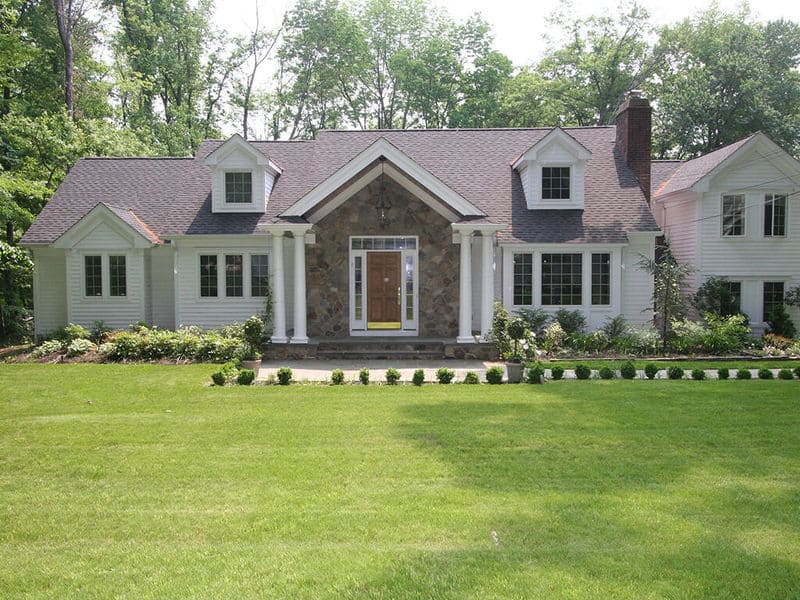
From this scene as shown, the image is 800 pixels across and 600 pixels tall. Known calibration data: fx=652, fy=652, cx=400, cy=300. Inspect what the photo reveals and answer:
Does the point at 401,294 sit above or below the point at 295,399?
above

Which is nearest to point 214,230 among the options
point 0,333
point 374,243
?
point 374,243

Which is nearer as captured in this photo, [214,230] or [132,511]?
[132,511]

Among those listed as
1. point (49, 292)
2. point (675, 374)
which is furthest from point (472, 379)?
point (49, 292)

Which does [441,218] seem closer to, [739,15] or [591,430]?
[591,430]

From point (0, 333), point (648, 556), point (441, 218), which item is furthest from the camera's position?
point (0, 333)

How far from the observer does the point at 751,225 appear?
62.4 feet

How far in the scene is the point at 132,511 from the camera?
215 inches

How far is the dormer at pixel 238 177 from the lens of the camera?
18.8 metres

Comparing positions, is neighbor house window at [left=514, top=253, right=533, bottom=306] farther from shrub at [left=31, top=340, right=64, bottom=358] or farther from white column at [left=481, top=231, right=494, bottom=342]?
shrub at [left=31, top=340, right=64, bottom=358]

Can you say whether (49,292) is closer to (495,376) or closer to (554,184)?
(495,376)

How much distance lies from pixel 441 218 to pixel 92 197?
11051mm

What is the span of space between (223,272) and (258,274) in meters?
0.98

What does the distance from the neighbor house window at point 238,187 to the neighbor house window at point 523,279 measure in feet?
26.3

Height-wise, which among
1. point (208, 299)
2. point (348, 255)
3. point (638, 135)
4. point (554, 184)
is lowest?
point (208, 299)
